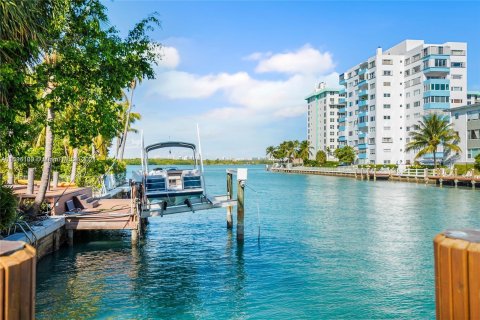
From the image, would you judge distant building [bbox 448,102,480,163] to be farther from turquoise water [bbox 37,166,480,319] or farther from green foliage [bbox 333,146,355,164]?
turquoise water [bbox 37,166,480,319]

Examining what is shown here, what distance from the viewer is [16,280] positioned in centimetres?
319

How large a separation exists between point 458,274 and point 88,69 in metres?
11.3

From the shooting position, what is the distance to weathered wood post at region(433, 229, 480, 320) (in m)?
3.25

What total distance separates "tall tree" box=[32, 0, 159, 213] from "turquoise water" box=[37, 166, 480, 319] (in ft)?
16.5

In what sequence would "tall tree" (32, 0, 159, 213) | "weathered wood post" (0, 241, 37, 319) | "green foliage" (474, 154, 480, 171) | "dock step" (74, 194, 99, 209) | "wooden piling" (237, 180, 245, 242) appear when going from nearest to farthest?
"weathered wood post" (0, 241, 37, 319), "tall tree" (32, 0, 159, 213), "wooden piling" (237, 180, 245, 242), "dock step" (74, 194, 99, 209), "green foliage" (474, 154, 480, 171)

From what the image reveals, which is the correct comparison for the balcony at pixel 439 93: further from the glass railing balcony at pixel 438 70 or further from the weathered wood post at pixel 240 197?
the weathered wood post at pixel 240 197

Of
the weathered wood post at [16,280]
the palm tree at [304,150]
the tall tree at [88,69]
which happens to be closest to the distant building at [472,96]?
the palm tree at [304,150]

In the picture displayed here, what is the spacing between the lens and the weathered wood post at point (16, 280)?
312 cm

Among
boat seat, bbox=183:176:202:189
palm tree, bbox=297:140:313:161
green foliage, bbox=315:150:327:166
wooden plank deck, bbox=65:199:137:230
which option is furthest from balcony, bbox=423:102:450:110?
wooden plank deck, bbox=65:199:137:230

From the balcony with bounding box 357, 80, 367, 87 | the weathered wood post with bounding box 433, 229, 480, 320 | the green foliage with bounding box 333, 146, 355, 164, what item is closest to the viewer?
the weathered wood post with bounding box 433, 229, 480, 320

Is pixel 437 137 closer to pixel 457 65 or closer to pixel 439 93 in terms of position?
pixel 439 93

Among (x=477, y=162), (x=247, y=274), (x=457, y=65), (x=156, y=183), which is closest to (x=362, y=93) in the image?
(x=457, y=65)

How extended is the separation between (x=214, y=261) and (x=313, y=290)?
5562 millimetres

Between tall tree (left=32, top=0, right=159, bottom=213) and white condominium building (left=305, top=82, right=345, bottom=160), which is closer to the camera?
tall tree (left=32, top=0, right=159, bottom=213)
